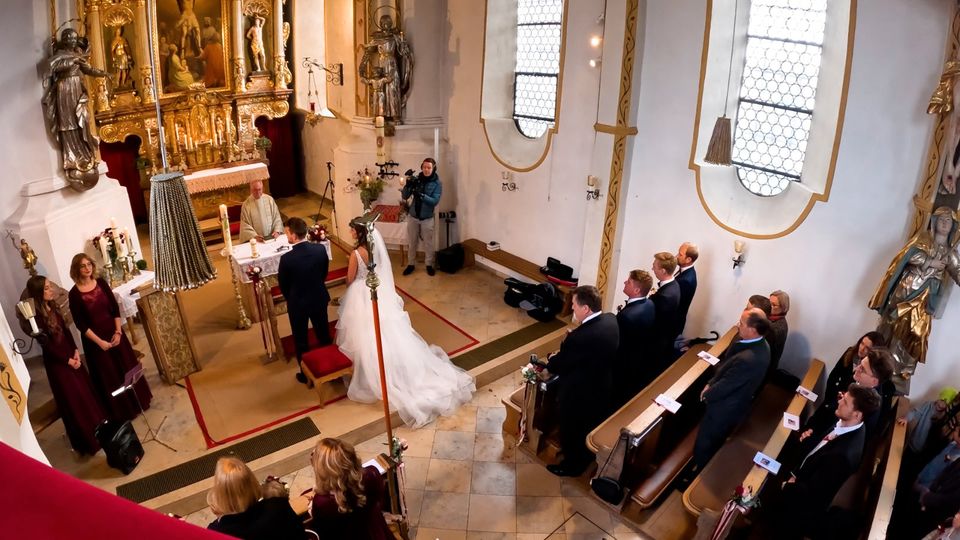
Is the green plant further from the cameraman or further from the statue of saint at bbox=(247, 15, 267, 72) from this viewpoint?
the cameraman

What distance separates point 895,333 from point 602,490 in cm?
285

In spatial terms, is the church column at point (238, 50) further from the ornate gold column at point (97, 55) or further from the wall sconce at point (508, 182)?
the wall sconce at point (508, 182)

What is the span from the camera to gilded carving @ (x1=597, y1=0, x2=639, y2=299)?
23.1 ft

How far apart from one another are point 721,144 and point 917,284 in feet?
6.69

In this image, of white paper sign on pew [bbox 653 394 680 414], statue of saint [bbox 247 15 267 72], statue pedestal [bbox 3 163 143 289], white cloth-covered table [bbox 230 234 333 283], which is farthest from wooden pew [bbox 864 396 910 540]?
statue of saint [bbox 247 15 267 72]

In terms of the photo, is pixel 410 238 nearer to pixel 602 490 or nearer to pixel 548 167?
pixel 548 167

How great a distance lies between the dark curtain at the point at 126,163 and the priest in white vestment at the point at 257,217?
3.74 m

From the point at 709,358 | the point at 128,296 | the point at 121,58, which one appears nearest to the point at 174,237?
the point at 128,296

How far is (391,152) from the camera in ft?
32.7

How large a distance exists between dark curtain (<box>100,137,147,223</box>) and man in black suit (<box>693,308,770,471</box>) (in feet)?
31.9

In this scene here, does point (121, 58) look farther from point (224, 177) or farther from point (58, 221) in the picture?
point (58, 221)

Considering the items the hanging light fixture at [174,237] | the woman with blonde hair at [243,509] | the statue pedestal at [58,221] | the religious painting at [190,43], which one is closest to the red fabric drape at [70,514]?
the hanging light fixture at [174,237]

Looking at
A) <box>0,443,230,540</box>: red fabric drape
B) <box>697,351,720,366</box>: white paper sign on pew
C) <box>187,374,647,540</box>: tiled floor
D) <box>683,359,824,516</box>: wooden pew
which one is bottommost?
<box>187,374,647,540</box>: tiled floor

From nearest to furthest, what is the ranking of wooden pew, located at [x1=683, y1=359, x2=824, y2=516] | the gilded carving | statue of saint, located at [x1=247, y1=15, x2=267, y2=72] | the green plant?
wooden pew, located at [x1=683, y1=359, x2=824, y2=516], the gilded carving, statue of saint, located at [x1=247, y1=15, x2=267, y2=72], the green plant
